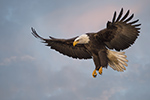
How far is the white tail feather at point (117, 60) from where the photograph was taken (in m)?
8.12

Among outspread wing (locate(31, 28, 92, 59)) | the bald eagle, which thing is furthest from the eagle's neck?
outspread wing (locate(31, 28, 92, 59))

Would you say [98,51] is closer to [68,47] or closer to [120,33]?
[120,33]

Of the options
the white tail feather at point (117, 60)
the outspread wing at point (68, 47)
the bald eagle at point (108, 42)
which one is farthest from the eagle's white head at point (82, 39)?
the white tail feather at point (117, 60)

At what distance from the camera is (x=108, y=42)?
7.78 meters

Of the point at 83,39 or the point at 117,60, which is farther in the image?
the point at 117,60

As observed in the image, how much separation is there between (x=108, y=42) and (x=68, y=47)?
192 cm

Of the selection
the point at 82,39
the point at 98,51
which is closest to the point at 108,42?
the point at 98,51

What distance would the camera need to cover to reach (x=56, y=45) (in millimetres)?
9086

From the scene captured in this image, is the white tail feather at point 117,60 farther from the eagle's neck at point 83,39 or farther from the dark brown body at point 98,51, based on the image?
the eagle's neck at point 83,39

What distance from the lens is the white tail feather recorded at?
8117mm

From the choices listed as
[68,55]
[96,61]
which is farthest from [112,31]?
[68,55]

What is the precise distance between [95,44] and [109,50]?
2.09ft

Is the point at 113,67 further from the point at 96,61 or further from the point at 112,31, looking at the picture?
the point at 112,31

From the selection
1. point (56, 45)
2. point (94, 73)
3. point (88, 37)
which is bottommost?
point (94, 73)
